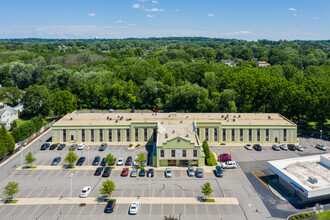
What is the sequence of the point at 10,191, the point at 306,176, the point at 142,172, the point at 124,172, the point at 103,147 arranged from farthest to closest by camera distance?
the point at 103,147 < the point at 142,172 < the point at 124,172 < the point at 306,176 < the point at 10,191

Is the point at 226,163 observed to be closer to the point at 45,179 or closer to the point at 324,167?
the point at 324,167

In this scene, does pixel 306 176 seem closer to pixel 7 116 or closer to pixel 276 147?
pixel 276 147

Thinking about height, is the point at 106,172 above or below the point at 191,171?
above

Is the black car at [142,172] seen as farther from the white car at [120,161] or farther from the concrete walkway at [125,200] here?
the concrete walkway at [125,200]

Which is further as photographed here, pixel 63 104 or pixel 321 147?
pixel 63 104

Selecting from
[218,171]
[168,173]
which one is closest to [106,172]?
[168,173]

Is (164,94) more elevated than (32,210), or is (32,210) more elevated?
(164,94)

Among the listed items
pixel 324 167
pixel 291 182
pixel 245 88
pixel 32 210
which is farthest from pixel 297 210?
pixel 245 88
